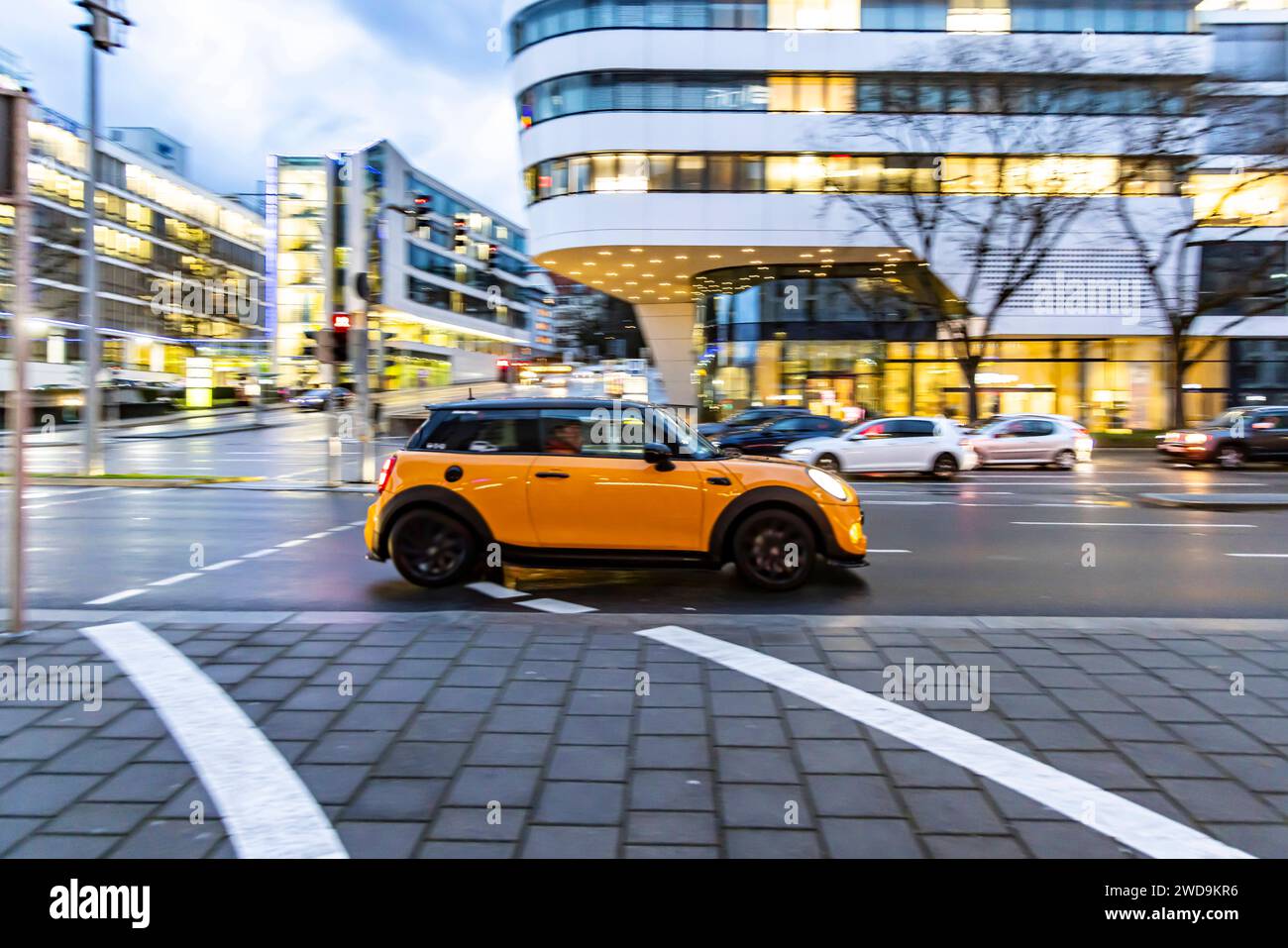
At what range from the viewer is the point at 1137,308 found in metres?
40.0

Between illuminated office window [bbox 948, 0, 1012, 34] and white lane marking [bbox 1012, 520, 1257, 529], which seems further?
illuminated office window [bbox 948, 0, 1012, 34]

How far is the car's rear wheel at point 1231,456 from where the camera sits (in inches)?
960

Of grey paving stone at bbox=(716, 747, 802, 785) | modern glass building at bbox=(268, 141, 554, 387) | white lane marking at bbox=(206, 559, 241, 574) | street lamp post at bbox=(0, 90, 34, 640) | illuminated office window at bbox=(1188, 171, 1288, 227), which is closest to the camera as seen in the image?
→ grey paving stone at bbox=(716, 747, 802, 785)

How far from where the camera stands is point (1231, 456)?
24.4 metres

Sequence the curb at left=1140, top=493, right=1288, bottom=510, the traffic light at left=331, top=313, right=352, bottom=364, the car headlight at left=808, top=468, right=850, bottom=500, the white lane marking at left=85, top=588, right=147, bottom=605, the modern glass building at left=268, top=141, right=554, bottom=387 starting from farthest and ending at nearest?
1. the modern glass building at left=268, top=141, right=554, bottom=387
2. the traffic light at left=331, top=313, right=352, bottom=364
3. the curb at left=1140, top=493, right=1288, bottom=510
4. the car headlight at left=808, top=468, right=850, bottom=500
5. the white lane marking at left=85, top=588, right=147, bottom=605

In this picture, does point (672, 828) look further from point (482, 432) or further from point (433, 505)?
point (482, 432)

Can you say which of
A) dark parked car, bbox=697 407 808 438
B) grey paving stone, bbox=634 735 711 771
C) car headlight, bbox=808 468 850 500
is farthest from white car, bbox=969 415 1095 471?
grey paving stone, bbox=634 735 711 771

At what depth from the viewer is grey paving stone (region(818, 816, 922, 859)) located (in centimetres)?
337

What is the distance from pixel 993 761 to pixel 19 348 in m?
6.26

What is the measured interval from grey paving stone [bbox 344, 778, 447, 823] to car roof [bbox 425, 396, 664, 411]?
4826mm

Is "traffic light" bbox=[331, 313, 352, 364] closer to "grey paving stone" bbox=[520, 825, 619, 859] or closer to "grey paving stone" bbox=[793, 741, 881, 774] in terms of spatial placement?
"grey paving stone" bbox=[793, 741, 881, 774]

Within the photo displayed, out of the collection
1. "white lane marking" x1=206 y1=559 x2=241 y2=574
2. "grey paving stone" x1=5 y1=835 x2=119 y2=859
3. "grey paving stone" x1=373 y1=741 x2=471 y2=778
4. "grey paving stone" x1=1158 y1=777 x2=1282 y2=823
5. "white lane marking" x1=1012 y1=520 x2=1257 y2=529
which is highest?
"white lane marking" x1=1012 y1=520 x2=1257 y2=529

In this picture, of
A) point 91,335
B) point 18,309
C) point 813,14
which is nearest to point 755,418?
point 91,335

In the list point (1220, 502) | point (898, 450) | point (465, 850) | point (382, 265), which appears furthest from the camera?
point (382, 265)
